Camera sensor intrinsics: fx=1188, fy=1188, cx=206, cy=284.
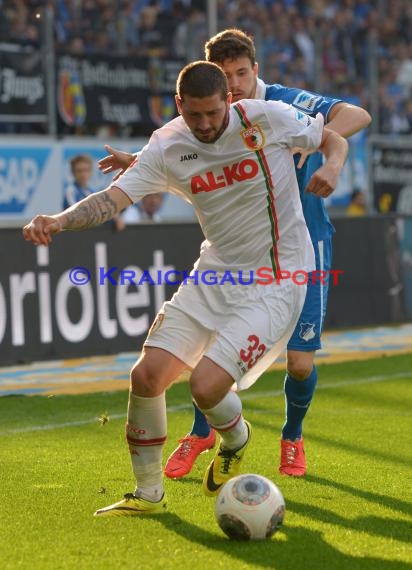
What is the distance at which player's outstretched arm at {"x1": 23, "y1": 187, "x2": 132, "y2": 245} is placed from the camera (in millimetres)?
5043

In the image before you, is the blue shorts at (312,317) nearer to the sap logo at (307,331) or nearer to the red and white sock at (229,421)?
the sap logo at (307,331)

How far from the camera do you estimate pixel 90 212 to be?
17.5 ft

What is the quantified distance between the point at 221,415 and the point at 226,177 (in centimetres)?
110

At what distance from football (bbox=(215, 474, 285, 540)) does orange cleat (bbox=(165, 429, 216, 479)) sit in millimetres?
1481

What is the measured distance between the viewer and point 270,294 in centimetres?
555

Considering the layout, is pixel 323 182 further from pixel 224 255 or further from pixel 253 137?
pixel 224 255

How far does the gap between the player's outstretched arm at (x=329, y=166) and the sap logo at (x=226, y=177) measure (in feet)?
1.05

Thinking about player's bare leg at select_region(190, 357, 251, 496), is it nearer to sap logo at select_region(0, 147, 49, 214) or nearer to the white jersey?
the white jersey

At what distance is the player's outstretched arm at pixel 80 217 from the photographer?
504cm

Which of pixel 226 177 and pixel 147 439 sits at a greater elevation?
pixel 226 177

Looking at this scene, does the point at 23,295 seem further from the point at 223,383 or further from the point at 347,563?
the point at 347,563

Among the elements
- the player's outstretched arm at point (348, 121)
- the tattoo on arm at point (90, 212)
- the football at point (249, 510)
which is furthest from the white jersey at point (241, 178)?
the football at point (249, 510)

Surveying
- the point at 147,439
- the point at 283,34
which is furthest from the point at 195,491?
the point at 283,34

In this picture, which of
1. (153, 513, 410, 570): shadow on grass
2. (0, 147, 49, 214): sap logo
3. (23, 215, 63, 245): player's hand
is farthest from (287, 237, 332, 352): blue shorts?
(0, 147, 49, 214): sap logo
